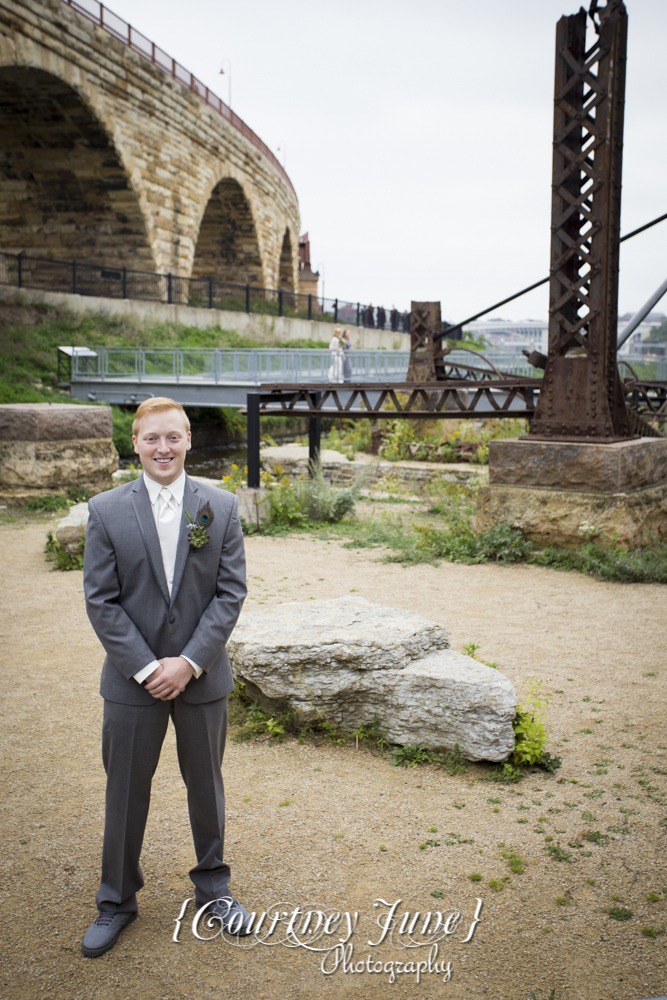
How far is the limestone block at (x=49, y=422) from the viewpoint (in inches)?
405

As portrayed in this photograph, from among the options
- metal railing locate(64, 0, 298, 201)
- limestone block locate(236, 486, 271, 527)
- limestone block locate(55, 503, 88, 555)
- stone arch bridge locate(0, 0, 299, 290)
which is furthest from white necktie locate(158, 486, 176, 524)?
metal railing locate(64, 0, 298, 201)

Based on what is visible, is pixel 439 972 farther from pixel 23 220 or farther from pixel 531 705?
pixel 23 220

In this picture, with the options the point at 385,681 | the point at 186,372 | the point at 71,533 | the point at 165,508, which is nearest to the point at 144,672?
the point at 165,508

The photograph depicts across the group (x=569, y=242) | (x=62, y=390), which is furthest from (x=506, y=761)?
(x=62, y=390)

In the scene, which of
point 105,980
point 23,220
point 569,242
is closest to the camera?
point 105,980

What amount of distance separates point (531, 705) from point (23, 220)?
25033mm

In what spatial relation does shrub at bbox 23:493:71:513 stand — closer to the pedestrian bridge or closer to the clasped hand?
the pedestrian bridge

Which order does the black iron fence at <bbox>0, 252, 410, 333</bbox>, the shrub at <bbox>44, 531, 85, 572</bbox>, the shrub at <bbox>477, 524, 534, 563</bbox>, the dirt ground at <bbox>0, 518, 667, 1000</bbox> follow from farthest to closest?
the black iron fence at <bbox>0, 252, 410, 333</bbox> → the shrub at <bbox>477, 524, 534, 563</bbox> → the shrub at <bbox>44, 531, 85, 572</bbox> → the dirt ground at <bbox>0, 518, 667, 1000</bbox>

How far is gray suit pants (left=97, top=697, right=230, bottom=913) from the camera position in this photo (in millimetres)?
2561

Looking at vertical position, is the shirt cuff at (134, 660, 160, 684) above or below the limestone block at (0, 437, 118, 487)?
A: below

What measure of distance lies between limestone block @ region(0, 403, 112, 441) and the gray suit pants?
8475mm

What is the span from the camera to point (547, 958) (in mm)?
2494

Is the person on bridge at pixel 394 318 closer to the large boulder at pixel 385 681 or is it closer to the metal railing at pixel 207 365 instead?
the metal railing at pixel 207 365

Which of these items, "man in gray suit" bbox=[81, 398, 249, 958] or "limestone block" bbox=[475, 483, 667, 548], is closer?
"man in gray suit" bbox=[81, 398, 249, 958]
